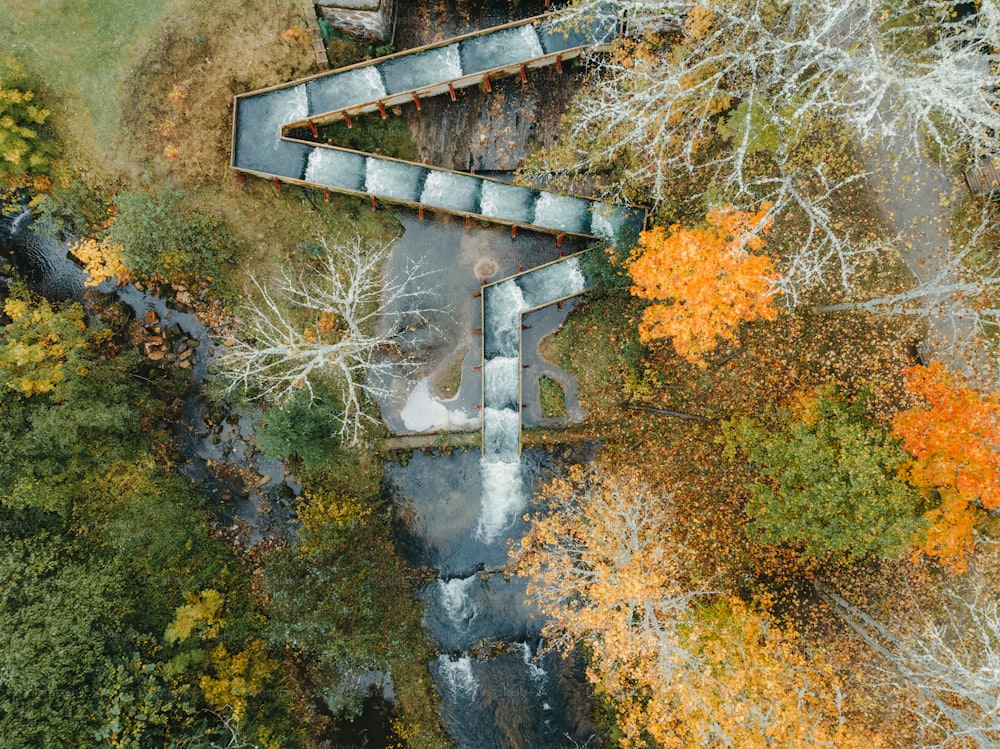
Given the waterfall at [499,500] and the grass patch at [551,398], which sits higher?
the grass patch at [551,398]

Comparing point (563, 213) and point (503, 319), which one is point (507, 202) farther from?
point (503, 319)

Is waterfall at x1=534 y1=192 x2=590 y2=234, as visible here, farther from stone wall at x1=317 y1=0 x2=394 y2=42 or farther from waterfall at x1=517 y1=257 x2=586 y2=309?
stone wall at x1=317 y1=0 x2=394 y2=42

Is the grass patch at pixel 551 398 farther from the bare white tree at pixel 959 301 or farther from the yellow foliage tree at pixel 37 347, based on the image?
the yellow foliage tree at pixel 37 347

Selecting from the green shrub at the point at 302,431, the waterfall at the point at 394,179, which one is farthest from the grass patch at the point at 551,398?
the waterfall at the point at 394,179

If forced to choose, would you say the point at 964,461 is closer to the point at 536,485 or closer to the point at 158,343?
the point at 536,485

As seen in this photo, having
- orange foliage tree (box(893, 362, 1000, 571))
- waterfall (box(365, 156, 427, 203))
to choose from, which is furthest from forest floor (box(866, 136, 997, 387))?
waterfall (box(365, 156, 427, 203))

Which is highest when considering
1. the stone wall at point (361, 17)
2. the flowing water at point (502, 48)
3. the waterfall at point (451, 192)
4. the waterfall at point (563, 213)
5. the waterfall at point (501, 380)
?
the stone wall at point (361, 17)

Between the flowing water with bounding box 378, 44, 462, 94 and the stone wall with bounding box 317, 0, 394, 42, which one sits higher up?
the stone wall with bounding box 317, 0, 394, 42
